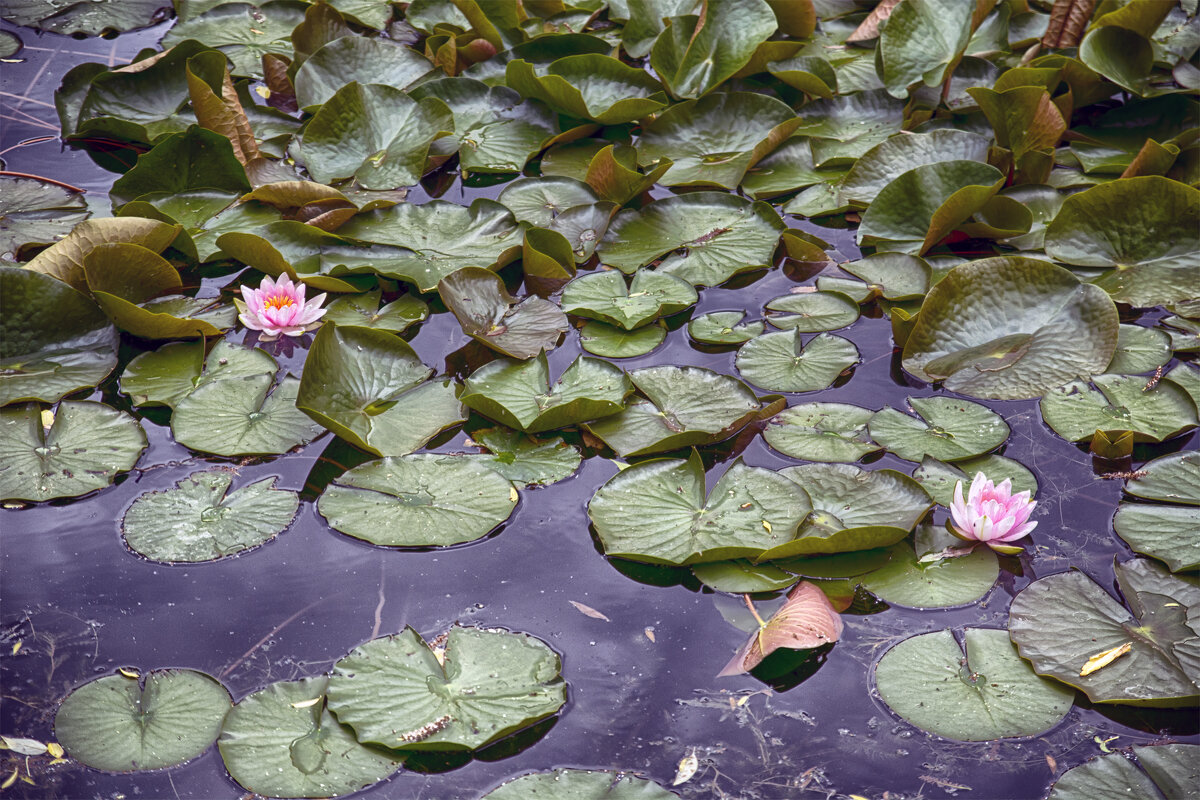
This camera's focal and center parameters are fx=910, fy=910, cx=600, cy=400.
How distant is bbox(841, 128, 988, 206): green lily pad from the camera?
117 inches

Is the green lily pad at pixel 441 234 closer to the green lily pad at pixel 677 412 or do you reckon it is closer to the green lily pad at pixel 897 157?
the green lily pad at pixel 677 412

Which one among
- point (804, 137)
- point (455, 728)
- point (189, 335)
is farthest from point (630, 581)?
point (804, 137)

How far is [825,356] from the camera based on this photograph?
7.97ft

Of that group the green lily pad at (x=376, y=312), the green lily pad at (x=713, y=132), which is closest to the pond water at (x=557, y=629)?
the green lily pad at (x=376, y=312)

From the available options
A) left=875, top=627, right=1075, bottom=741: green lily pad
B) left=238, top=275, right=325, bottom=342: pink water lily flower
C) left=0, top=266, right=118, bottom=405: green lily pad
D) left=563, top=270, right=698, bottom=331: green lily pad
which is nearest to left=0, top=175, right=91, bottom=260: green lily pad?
left=0, top=266, right=118, bottom=405: green lily pad

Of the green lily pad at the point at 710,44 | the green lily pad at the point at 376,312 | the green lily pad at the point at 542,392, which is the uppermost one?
the green lily pad at the point at 710,44

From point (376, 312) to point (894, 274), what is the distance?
152 centimetres

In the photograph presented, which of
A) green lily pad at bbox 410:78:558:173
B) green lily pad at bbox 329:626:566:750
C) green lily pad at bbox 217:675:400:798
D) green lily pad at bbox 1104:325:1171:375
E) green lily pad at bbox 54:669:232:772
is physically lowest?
green lily pad at bbox 54:669:232:772

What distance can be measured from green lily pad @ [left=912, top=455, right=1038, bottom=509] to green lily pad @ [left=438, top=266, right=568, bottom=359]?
3.30 feet

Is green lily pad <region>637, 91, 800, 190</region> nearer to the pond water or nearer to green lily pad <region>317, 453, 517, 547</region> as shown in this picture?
the pond water

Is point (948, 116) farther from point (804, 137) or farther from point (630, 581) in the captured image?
point (630, 581)

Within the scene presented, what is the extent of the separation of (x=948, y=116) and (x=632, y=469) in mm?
2079

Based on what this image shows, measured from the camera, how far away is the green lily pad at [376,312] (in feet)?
8.36

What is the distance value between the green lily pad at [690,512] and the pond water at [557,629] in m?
0.06
